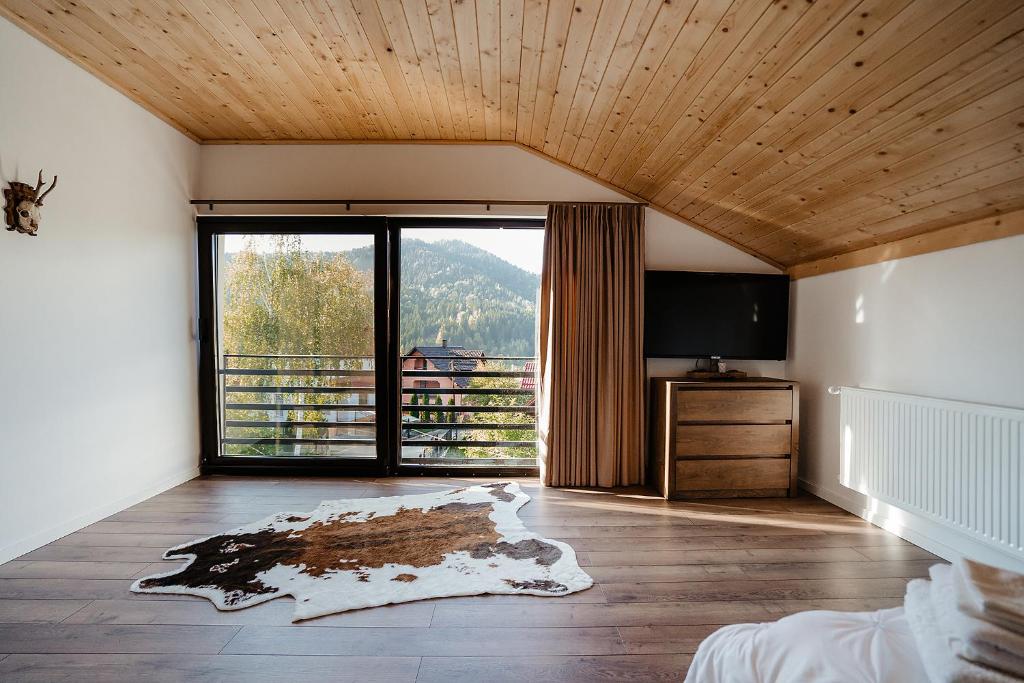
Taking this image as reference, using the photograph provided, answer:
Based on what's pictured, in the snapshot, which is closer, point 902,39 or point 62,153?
point 902,39

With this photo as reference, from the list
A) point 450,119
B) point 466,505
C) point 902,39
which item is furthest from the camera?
point 450,119

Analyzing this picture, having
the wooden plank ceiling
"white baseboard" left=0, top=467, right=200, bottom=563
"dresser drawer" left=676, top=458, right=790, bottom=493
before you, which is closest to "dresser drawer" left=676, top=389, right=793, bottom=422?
"dresser drawer" left=676, top=458, right=790, bottom=493

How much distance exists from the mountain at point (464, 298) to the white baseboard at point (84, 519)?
5.97 feet

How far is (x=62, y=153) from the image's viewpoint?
270 centimetres

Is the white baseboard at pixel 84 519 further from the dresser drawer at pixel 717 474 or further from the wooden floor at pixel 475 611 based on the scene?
the dresser drawer at pixel 717 474

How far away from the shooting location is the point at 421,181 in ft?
12.7

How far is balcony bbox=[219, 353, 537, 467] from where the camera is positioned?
3920 mm

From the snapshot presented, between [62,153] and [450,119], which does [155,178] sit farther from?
[450,119]

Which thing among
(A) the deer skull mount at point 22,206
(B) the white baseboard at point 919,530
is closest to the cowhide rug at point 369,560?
(A) the deer skull mount at point 22,206

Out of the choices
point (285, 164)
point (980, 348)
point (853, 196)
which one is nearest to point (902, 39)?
point (853, 196)

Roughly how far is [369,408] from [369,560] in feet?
5.36

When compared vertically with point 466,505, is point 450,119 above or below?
above

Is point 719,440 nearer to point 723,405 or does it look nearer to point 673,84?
point 723,405

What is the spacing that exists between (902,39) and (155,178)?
4063 millimetres
